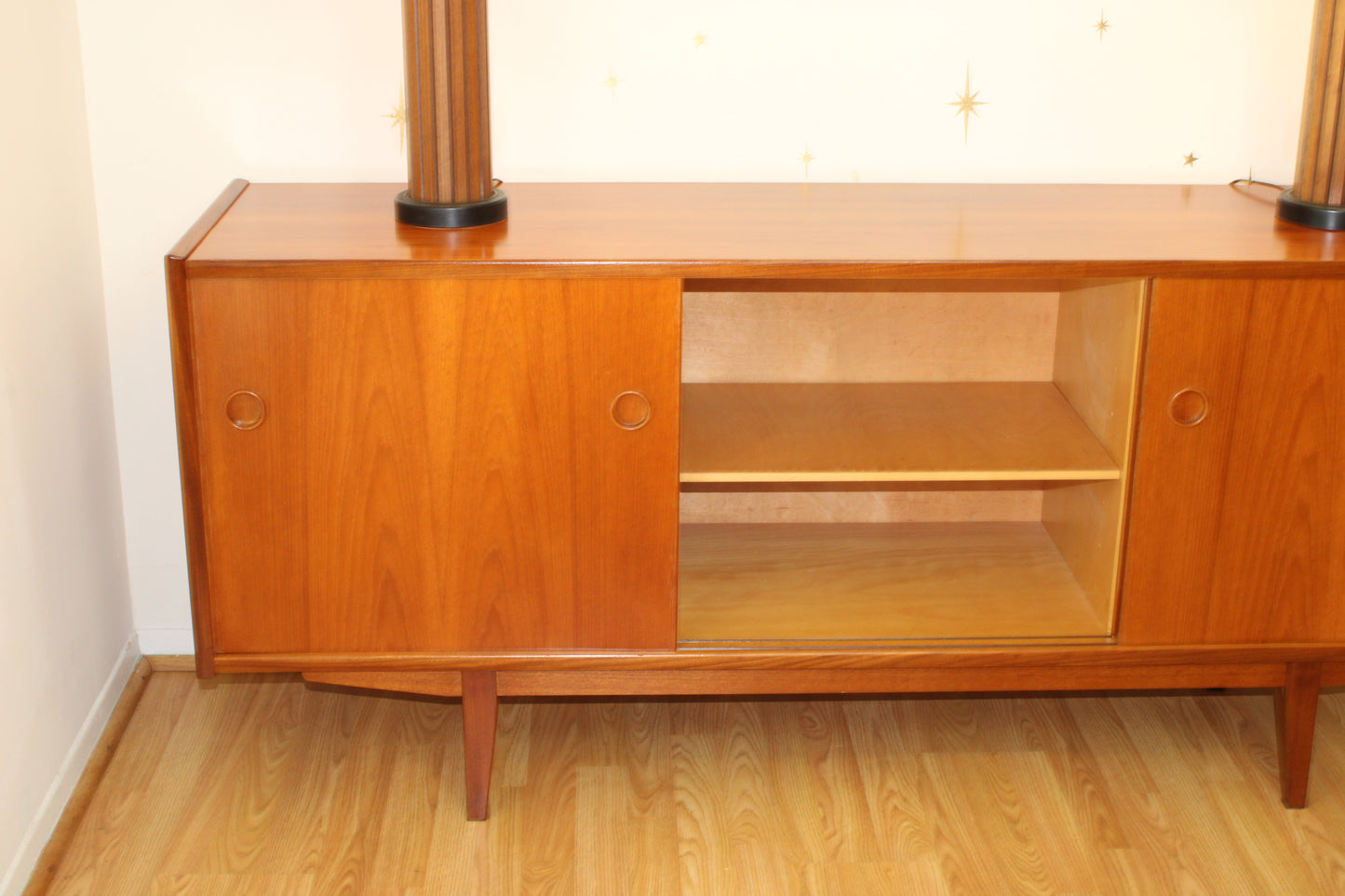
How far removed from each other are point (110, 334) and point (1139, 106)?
147 centimetres

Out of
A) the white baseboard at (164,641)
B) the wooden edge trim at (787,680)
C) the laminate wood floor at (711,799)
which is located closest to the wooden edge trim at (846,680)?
the wooden edge trim at (787,680)

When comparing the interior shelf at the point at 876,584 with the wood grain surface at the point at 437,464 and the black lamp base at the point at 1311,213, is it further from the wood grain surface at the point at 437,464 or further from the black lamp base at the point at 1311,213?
A: the black lamp base at the point at 1311,213

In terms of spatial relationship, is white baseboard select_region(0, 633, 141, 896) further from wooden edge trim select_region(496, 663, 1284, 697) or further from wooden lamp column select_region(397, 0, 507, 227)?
wooden lamp column select_region(397, 0, 507, 227)

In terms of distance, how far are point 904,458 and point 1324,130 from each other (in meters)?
0.64

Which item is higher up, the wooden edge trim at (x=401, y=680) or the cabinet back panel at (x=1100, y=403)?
the cabinet back panel at (x=1100, y=403)

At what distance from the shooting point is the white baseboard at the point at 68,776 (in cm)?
153

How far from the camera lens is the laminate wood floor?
62.5 inches

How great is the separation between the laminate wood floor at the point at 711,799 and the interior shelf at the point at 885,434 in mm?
402

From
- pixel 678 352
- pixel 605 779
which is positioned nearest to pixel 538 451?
pixel 678 352

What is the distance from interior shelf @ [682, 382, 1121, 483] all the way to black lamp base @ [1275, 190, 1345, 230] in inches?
13.9

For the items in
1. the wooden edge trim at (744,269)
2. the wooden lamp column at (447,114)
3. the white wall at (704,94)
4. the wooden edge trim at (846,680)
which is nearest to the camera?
the wooden edge trim at (744,269)

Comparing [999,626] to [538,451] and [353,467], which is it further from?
[353,467]

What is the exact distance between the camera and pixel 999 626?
166 cm

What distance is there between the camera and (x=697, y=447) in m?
1.64
